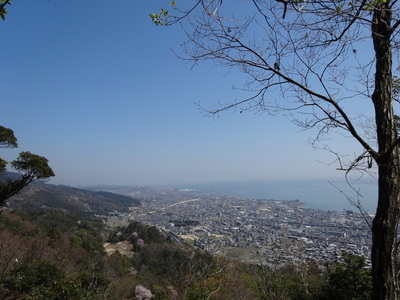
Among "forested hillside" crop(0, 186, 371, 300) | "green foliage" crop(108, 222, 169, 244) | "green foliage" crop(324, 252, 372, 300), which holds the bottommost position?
"green foliage" crop(108, 222, 169, 244)

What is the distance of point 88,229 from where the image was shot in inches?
1096

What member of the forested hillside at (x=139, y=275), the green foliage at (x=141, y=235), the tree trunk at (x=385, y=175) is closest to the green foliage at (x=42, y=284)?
the forested hillside at (x=139, y=275)

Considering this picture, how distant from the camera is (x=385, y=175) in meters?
1.45

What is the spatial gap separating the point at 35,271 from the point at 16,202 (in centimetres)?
3854

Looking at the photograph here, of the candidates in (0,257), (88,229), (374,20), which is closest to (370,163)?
(374,20)

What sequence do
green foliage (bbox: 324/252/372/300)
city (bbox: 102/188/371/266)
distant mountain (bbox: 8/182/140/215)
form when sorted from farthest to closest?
distant mountain (bbox: 8/182/140/215) < city (bbox: 102/188/371/266) < green foliage (bbox: 324/252/372/300)

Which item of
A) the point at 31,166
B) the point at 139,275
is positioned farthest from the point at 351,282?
the point at 139,275

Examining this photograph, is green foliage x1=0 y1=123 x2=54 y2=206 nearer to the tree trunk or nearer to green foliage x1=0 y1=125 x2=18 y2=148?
green foliage x1=0 y1=125 x2=18 y2=148

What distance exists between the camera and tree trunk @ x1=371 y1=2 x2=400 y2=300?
138 cm

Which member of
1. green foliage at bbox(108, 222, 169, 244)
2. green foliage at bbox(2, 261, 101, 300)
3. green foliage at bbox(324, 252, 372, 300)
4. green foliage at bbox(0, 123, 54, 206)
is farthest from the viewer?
green foliage at bbox(108, 222, 169, 244)

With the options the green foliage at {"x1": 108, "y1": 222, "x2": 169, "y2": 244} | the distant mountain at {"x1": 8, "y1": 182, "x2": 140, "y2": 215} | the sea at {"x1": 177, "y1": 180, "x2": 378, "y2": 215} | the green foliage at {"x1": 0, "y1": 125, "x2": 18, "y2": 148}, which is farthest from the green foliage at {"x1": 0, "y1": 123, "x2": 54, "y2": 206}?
the distant mountain at {"x1": 8, "y1": 182, "x2": 140, "y2": 215}

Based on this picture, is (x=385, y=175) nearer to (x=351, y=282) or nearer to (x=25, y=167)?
(x=351, y=282)

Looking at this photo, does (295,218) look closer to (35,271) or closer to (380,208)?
(35,271)

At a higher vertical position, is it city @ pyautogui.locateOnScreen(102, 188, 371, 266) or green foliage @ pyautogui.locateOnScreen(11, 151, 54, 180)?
green foliage @ pyautogui.locateOnScreen(11, 151, 54, 180)
